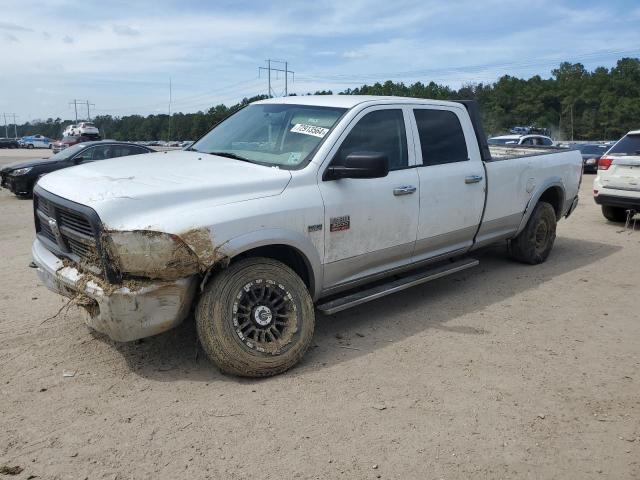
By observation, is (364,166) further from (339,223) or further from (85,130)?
(85,130)

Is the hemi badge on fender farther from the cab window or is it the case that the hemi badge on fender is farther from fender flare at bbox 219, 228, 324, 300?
the cab window

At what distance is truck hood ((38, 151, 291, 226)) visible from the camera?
3.46 metres

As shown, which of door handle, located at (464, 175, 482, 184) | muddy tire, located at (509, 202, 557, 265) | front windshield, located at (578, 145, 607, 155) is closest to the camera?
door handle, located at (464, 175, 482, 184)

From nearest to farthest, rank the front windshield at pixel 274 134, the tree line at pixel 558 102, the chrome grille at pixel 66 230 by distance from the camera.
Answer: the chrome grille at pixel 66 230
the front windshield at pixel 274 134
the tree line at pixel 558 102

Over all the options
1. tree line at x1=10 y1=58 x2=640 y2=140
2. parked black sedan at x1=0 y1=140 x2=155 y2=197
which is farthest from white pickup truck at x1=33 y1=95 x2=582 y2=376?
tree line at x1=10 y1=58 x2=640 y2=140

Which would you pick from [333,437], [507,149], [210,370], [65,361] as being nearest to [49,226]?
[65,361]

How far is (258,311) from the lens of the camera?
3.79m

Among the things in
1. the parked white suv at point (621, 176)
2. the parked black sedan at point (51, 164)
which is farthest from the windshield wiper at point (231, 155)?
the parked black sedan at point (51, 164)

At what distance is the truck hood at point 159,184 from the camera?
3.46 metres

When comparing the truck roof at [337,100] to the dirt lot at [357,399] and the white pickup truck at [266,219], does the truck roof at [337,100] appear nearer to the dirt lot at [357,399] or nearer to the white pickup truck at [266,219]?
the white pickup truck at [266,219]

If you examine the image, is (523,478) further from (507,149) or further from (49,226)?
(507,149)

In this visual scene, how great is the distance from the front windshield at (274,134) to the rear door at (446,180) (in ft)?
3.21

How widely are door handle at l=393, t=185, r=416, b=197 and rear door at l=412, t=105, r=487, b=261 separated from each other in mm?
153

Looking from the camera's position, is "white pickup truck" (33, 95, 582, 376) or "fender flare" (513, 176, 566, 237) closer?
"white pickup truck" (33, 95, 582, 376)
